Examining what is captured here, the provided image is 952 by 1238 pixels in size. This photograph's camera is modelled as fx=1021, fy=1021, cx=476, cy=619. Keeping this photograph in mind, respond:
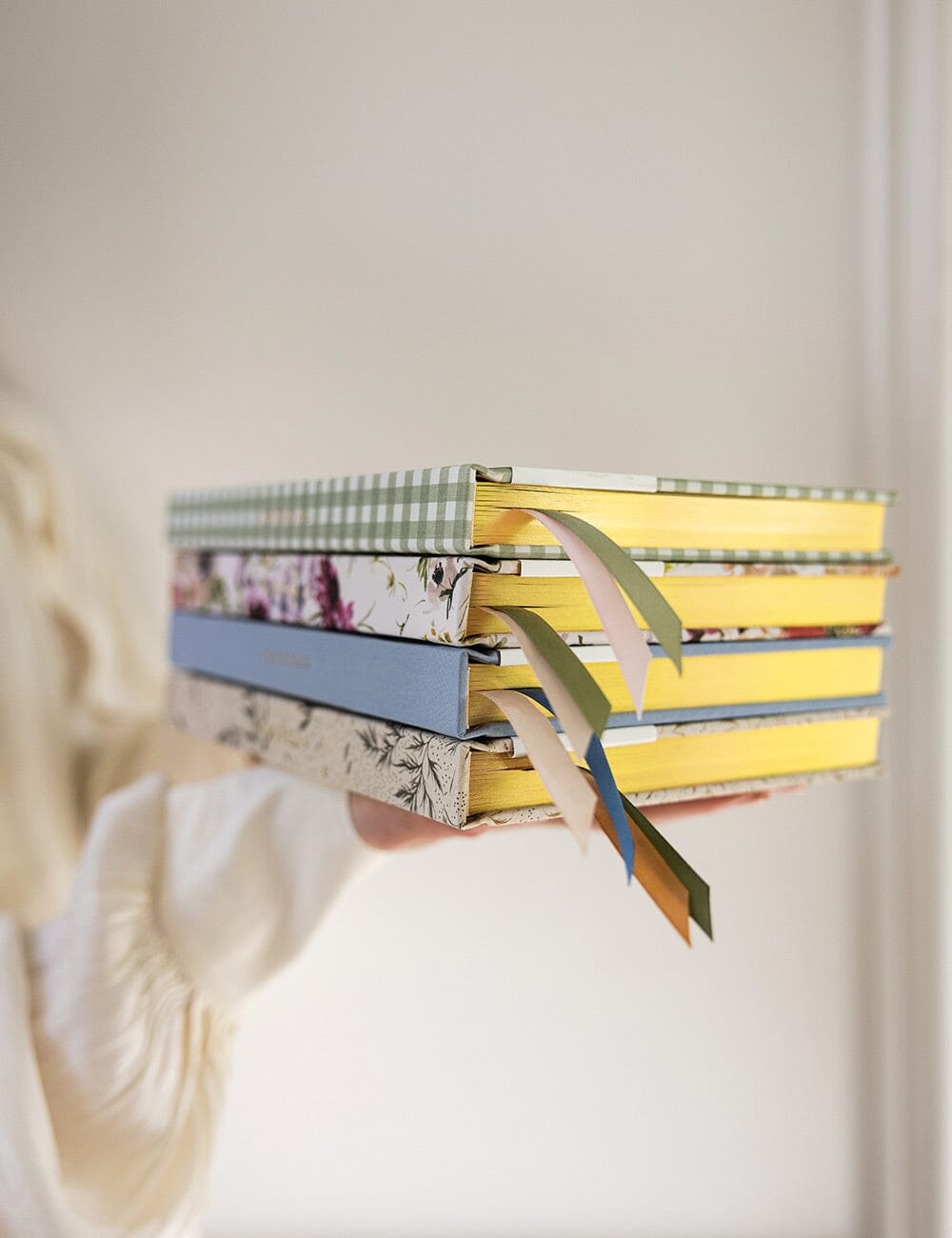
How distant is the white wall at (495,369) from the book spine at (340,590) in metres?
0.25

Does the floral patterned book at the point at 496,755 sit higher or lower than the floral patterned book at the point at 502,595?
lower

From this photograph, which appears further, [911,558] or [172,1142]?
[911,558]

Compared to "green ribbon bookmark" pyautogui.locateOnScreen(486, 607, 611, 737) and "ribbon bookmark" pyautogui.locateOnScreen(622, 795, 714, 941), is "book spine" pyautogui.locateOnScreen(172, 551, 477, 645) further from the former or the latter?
"ribbon bookmark" pyautogui.locateOnScreen(622, 795, 714, 941)

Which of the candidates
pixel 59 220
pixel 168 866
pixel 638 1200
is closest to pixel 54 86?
pixel 59 220

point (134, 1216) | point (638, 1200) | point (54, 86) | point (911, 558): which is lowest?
point (638, 1200)

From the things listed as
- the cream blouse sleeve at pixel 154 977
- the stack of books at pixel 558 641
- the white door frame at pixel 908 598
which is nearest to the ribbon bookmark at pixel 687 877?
the stack of books at pixel 558 641

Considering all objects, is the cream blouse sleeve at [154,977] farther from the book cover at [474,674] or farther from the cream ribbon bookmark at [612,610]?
the cream ribbon bookmark at [612,610]

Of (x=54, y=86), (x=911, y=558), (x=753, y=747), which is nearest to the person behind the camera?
(x=753, y=747)

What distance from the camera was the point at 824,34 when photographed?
35.7 inches

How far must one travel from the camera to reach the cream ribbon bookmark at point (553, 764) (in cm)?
42

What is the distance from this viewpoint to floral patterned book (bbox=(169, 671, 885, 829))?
0.52 m

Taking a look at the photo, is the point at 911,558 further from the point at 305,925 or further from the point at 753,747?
the point at 305,925

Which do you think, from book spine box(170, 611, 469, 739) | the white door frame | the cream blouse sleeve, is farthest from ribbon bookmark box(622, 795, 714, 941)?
the white door frame

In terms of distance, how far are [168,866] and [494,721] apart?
38 centimetres
